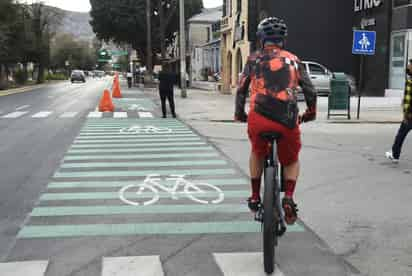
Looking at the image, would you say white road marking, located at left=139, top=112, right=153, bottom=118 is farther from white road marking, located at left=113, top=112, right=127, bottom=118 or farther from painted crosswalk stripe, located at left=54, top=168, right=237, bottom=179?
painted crosswalk stripe, located at left=54, top=168, right=237, bottom=179

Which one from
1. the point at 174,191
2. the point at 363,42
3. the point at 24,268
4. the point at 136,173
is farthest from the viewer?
the point at 363,42

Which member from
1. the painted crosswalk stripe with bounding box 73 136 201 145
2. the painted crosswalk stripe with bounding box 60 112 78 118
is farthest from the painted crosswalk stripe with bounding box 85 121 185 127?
the painted crosswalk stripe with bounding box 73 136 201 145

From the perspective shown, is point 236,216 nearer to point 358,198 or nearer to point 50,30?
point 358,198

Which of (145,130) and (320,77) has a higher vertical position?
Result: (320,77)

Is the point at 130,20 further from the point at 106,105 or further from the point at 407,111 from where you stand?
the point at 407,111

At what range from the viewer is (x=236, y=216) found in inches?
229

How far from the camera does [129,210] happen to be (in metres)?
6.04

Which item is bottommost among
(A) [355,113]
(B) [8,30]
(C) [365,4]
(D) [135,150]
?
(A) [355,113]

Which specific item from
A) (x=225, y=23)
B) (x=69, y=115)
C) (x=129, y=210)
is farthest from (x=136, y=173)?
(x=225, y=23)

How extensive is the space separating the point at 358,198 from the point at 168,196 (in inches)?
94.6

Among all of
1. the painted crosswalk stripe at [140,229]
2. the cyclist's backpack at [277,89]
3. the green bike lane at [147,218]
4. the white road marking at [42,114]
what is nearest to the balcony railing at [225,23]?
the white road marking at [42,114]

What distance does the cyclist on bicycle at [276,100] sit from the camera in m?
4.12

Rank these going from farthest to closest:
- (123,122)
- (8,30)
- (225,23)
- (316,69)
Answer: (8,30) → (225,23) → (316,69) → (123,122)

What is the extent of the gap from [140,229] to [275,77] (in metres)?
2.18
